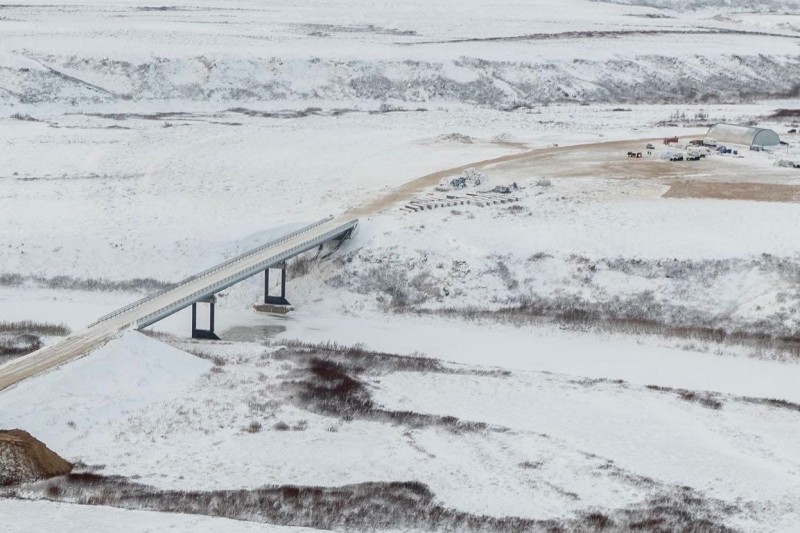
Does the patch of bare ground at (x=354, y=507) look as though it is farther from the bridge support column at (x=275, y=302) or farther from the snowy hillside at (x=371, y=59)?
the snowy hillside at (x=371, y=59)

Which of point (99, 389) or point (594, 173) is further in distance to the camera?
point (594, 173)

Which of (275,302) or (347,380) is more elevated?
(275,302)

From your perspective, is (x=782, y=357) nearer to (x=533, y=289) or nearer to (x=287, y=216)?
(x=533, y=289)

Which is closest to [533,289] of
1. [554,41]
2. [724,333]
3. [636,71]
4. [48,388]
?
[724,333]

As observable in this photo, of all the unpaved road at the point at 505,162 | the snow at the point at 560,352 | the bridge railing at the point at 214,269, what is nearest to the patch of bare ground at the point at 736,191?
the unpaved road at the point at 505,162

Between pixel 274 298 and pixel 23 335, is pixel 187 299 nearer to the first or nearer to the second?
pixel 23 335

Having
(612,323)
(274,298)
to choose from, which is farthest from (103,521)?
(612,323)
